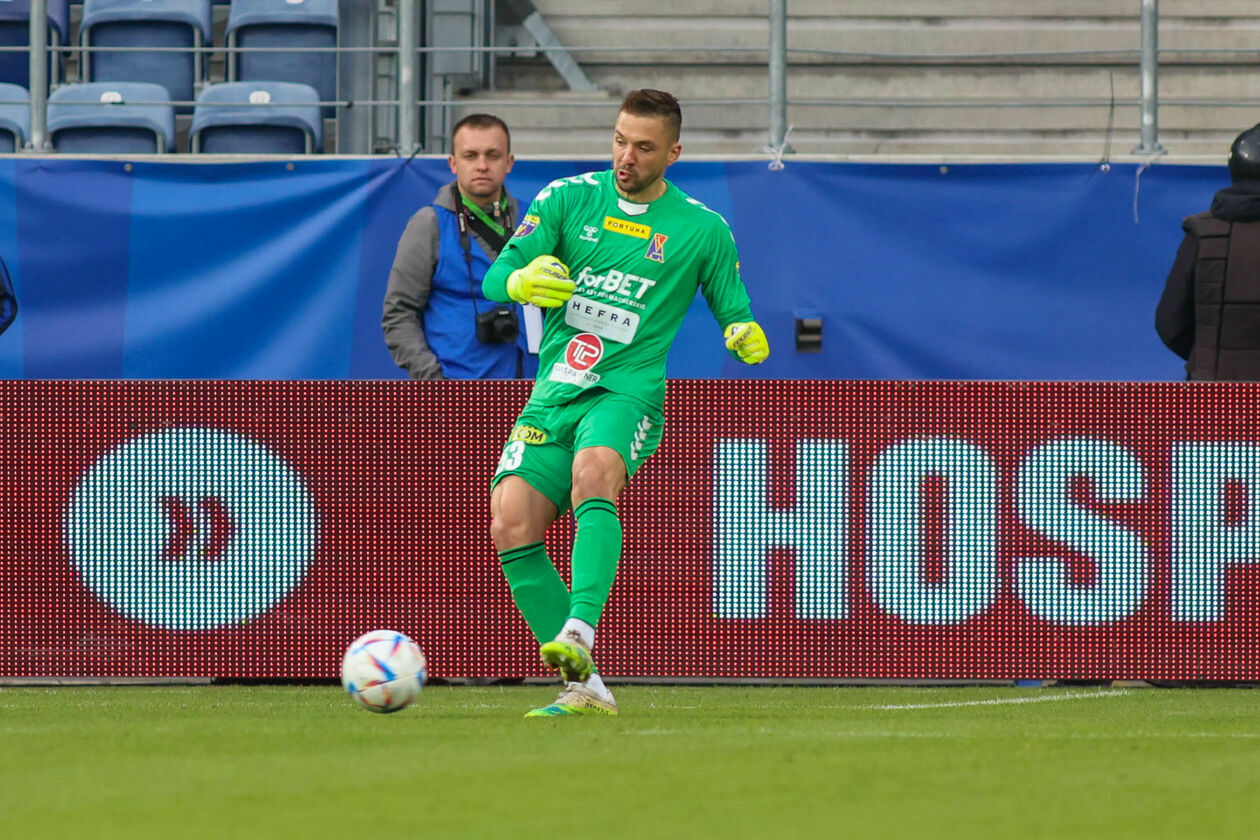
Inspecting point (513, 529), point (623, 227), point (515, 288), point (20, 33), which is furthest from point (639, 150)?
point (20, 33)

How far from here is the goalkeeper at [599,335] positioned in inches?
261

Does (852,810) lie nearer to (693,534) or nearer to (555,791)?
(555,791)

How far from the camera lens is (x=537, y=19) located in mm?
14312

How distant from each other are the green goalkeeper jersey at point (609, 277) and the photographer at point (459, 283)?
2058 mm

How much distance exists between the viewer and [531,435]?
673cm

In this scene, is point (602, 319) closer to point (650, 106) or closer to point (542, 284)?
point (542, 284)

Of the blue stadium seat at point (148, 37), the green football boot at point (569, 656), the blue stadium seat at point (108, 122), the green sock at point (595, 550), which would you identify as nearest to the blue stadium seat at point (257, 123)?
the blue stadium seat at point (108, 122)

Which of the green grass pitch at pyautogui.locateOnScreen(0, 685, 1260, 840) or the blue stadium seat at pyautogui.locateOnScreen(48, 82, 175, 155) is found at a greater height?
the blue stadium seat at pyautogui.locateOnScreen(48, 82, 175, 155)

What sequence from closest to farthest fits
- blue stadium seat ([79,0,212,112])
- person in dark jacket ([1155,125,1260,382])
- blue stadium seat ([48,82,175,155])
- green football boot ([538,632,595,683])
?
green football boot ([538,632,595,683]) < person in dark jacket ([1155,125,1260,382]) < blue stadium seat ([48,82,175,155]) < blue stadium seat ([79,0,212,112])

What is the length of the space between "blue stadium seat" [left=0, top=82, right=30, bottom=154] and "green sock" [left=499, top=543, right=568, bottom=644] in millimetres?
6611

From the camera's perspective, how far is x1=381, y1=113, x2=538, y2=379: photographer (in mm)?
8891

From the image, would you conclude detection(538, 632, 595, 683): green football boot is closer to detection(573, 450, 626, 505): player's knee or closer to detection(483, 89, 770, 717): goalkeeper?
detection(483, 89, 770, 717): goalkeeper

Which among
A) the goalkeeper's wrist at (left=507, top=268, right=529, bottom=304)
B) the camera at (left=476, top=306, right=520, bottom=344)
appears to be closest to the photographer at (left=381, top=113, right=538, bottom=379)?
the camera at (left=476, top=306, right=520, bottom=344)

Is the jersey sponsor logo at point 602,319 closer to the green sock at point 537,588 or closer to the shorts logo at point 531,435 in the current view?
the shorts logo at point 531,435
